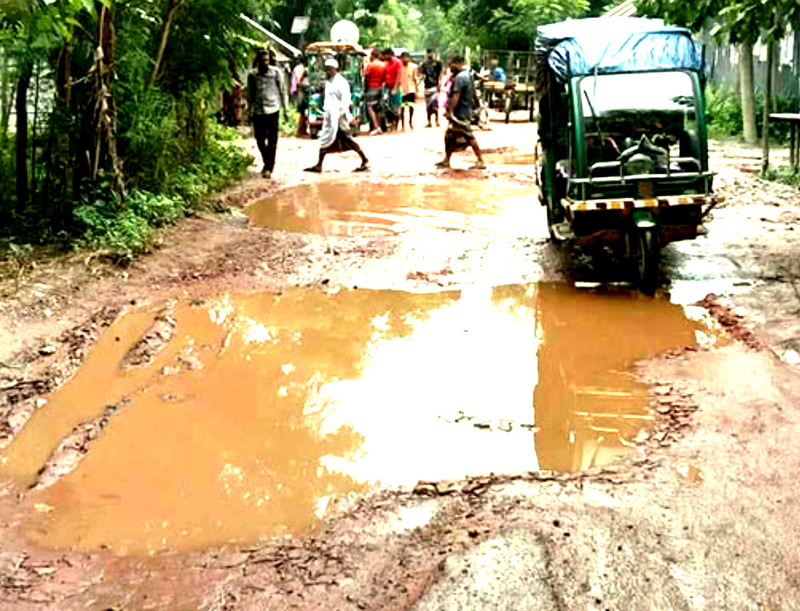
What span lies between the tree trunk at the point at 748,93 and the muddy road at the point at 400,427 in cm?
832

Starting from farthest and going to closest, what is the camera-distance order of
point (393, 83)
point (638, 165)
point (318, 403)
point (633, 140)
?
point (393, 83) < point (633, 140) < point (638, 165) < point (318, 403)

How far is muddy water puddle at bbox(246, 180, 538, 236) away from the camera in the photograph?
35.7 feet

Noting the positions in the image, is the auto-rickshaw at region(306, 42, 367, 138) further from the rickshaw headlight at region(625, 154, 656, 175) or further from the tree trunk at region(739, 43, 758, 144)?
the rickshaw headlight at region(625, 154, 656, 175)

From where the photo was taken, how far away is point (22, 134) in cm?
936

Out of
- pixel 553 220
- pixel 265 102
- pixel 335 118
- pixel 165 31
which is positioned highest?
pixel 165 31

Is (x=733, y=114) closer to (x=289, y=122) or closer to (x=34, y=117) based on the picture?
(x=289, y=122)

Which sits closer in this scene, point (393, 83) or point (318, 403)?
point (318, 403)

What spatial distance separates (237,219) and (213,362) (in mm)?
4816

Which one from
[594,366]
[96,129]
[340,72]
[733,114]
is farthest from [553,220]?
[733,114]

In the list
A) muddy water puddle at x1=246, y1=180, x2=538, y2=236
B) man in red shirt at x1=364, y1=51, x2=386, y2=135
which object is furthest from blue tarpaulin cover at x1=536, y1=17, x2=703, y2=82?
man in red shirt at x1=364, y1=51, x2=386, y2=135

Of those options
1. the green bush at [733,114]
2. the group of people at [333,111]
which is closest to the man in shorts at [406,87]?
the green bush at [733,114]

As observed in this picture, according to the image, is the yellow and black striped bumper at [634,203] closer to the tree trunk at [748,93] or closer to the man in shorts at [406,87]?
the tree trunk at [748,93]

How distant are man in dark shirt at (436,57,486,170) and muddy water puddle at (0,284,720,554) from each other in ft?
23.1

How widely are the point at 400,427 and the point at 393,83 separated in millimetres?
17585
